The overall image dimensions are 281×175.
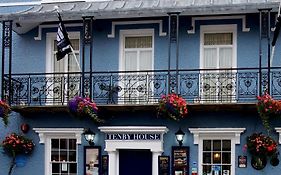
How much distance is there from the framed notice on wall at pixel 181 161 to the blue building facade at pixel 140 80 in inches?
1.0

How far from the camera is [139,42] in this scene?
61.6 ft

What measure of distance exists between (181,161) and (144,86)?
2245 mm

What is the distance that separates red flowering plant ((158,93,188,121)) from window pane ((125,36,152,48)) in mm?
2351

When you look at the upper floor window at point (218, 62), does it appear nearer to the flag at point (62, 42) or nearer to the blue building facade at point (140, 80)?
the blue building facade at point (140, 80)

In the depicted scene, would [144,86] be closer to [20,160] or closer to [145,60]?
[145,60]

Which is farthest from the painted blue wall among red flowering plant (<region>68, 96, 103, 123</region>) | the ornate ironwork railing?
red flowering plant (<region>68, 96, 103, 123</region>)

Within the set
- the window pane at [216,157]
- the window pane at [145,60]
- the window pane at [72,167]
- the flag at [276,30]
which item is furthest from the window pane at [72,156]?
the flag at [276,30]

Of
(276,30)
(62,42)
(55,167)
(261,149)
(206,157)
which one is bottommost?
(55,167)

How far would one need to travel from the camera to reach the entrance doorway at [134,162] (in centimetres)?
1822

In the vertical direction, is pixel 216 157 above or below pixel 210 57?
below

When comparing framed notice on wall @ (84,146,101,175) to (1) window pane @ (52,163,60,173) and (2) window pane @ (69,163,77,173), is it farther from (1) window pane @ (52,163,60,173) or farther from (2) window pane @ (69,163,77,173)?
(1) window pane @ (52,163,60,173)

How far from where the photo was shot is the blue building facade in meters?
17.4

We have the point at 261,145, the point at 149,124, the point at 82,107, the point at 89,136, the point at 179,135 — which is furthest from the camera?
the point at 89,136

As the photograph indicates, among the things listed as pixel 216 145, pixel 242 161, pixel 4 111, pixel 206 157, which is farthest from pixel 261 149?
pixel 4 111
